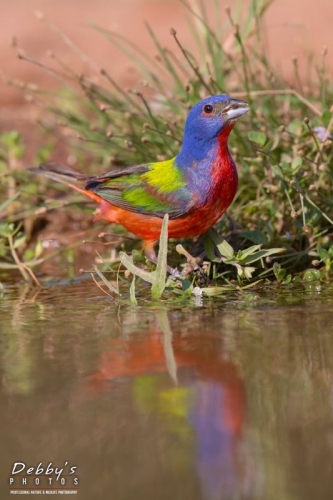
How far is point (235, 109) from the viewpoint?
4223mm

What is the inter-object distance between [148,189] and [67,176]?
69 cm

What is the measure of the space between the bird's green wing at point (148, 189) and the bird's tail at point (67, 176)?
4.1 inches

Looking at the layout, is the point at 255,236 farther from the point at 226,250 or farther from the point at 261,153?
the point at 261,153

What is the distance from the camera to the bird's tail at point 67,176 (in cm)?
483

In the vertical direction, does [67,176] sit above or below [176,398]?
above

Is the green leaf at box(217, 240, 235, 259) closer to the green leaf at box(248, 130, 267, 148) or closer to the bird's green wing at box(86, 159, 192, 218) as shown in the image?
the bird's green wing at box(86, 159, 192, 218)

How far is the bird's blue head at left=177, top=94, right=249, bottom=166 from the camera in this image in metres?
4.25

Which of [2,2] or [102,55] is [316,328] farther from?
[2,2]

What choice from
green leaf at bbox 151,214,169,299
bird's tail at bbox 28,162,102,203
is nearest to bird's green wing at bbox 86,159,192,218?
bird's tail at bbox 28,162,102,203

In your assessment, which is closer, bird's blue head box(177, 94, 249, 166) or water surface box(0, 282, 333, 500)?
water surface box(0, 282, 333, 500)

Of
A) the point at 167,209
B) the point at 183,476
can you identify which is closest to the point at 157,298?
the point at 167,209

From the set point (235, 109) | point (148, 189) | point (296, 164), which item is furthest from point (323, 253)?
point (148, 189)

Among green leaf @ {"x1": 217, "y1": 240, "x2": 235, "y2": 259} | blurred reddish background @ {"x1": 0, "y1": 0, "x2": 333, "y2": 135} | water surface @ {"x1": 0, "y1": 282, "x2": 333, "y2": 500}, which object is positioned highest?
blurred reddish background @ {"x1": 0, "y1": 0, "x2": 333, "y2": 135}

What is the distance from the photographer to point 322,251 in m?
4.24
